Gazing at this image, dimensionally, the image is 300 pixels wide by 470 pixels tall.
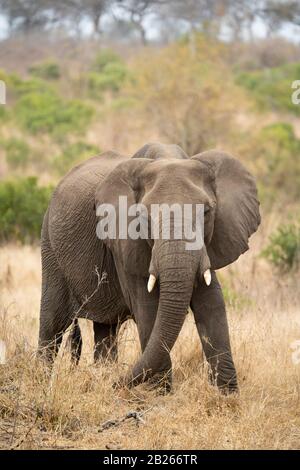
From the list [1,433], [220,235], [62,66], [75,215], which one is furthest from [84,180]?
[62,66]

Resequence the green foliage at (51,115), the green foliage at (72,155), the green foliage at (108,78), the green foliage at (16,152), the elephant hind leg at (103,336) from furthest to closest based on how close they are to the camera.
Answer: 1. the green foliage at (108,78)
2. the green foliage at (51,115)
3. the green foliage at (16,152)
4. the green foliage at (72,155)
5. the elephant hind leg at (103,336)

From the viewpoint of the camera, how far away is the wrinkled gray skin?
19.9 ft

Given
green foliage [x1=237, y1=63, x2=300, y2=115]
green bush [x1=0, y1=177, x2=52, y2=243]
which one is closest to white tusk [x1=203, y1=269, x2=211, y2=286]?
green bush [x1=0, y1=177, x2=52, y2=243]

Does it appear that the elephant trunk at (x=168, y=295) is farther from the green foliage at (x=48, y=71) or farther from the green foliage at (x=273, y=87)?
the green foliage at (x=48, y=71)

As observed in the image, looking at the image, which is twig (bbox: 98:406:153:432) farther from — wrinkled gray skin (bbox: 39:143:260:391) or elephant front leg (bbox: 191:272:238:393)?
elephant front leg (bbox: 191:272:238:393)

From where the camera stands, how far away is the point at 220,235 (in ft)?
21.2

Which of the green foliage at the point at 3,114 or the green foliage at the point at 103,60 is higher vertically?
the green foliage at the point at 103,60

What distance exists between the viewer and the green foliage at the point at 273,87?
2856 centimetres

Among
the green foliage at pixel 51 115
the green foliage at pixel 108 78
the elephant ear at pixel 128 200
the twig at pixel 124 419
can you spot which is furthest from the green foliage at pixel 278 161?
the twig at pixel 124 419

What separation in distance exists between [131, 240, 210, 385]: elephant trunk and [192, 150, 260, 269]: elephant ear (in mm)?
428

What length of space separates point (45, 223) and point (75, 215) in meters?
0.64

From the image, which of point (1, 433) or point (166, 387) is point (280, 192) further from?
point (1, 433)

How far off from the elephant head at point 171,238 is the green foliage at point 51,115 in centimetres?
1816

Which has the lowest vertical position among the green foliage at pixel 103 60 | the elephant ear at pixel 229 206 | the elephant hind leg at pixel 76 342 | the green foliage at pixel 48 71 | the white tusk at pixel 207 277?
the elephant hind leg at pixel 76 342
